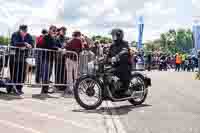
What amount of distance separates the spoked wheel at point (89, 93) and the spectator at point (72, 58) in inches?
122

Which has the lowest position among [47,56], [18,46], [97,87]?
[97,87]

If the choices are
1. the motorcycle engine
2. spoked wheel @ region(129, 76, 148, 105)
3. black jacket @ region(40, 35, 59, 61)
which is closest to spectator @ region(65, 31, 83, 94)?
black jacket @ region(40, 35, 59, 61)

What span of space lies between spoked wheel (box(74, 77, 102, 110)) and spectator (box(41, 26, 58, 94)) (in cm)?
292

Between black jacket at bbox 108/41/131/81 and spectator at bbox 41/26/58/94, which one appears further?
spectator at bbox 41/26/58/94

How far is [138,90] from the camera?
11445 millimetres

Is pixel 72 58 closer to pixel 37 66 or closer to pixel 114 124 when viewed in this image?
pixel 37 66

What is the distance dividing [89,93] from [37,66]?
3.23 m

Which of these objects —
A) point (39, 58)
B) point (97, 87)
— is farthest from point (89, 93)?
point (39, 58)

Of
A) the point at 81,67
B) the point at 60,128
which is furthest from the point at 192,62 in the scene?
the point at 60,128

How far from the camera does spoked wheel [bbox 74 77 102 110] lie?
10.3 m

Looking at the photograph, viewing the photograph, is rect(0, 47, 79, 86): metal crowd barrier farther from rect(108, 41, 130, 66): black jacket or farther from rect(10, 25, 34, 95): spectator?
rect(108, 41, 130, 66): black jacket

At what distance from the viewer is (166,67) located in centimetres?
4538

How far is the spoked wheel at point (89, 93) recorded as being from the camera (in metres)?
10.3

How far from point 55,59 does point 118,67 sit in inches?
124
